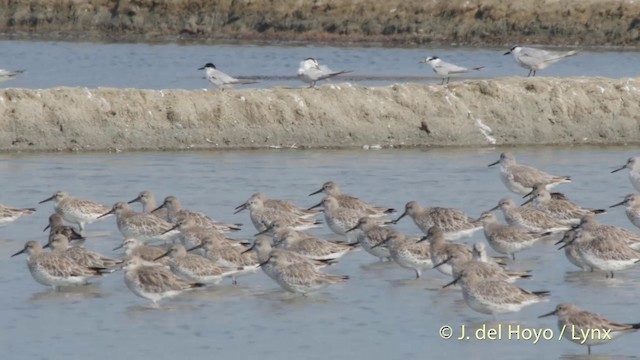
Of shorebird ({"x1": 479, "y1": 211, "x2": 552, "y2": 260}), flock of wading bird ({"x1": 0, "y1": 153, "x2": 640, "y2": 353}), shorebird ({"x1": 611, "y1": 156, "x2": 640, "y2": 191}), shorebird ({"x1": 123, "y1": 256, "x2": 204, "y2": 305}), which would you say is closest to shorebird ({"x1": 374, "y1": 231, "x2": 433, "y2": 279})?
flock of wading bird ({"x1": 0, "y1": 153, "x2": 640, "y2": 353})

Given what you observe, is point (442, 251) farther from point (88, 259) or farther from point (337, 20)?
point (337, 20)

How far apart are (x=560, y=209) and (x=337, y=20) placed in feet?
96.6

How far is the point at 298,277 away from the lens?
1199 cm

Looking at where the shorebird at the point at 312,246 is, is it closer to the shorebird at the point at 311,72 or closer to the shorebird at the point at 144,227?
the shorebird at the point at 144,227

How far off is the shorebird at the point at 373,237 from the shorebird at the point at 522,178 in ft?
11.1

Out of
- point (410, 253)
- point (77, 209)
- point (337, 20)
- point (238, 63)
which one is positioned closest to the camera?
point (410, 253)

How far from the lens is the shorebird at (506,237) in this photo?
44.5 feet

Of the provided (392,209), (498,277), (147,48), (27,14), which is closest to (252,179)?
(392,209)

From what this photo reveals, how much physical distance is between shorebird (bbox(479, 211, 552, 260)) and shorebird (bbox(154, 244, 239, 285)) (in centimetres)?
255

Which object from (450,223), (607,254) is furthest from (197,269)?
(607,254)

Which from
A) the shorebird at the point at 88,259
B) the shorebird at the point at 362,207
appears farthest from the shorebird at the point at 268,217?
the shorebird at the point at 88,259

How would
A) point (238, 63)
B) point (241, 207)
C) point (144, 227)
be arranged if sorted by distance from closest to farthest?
point (144, 227) → point (241, 207) → point (238, 63)

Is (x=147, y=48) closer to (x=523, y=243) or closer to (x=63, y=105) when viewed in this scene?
(x=63, y=105)

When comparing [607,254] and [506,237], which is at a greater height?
[607,254]
